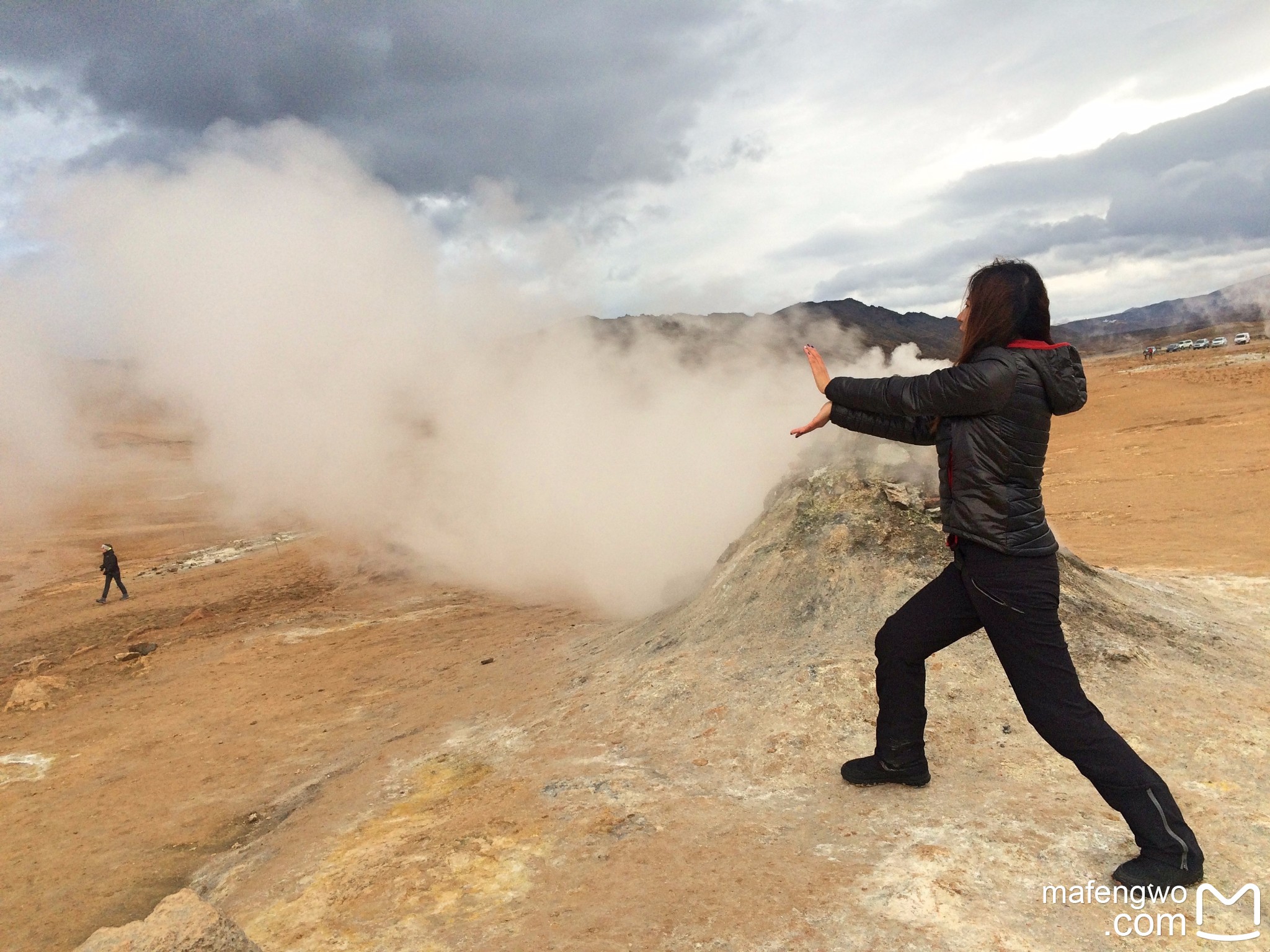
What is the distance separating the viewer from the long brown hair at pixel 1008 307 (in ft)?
7.32

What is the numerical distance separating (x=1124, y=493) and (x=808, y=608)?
1056 centimetres

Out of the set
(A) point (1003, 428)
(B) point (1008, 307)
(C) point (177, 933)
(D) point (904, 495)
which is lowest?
(C) point (177, 933)

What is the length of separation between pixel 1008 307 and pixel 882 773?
1823 mm

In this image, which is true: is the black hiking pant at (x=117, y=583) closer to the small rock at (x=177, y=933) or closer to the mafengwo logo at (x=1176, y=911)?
the small rock at (x=177, y=933)

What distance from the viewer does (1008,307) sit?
223 centimetres

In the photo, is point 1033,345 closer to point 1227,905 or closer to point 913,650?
point 913,650

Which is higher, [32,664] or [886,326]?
[886,326]

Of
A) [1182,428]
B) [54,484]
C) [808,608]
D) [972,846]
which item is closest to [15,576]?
[54,484]

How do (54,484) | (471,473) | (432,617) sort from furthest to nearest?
(54,484)
(471,473)
(432,617)

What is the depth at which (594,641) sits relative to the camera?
6570 mm

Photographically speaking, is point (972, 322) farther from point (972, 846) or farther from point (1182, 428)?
point (1182, 428)

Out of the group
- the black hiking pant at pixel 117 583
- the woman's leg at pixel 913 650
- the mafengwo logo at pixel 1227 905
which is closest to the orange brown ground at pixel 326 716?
the black hiking pant at pixel 117 583

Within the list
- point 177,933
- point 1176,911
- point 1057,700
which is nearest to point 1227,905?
point 1176,911

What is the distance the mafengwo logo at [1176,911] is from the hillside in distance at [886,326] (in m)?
1.71
